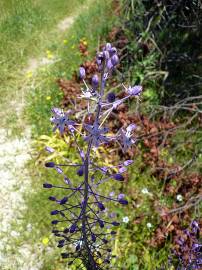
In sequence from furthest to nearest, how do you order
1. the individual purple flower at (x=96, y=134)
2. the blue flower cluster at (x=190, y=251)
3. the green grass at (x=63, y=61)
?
the green grass at (x=63, y=61) → the blue flower cluster at (x=190, y=251) → the individual purple flower at (x=96, y=134)

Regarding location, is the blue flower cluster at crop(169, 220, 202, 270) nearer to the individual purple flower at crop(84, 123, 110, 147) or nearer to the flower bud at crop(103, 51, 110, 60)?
the individual purple flower at crop(84, 123, 110, 147)

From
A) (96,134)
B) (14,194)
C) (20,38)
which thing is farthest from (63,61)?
(96,134)

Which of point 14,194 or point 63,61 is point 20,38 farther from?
point 14,194

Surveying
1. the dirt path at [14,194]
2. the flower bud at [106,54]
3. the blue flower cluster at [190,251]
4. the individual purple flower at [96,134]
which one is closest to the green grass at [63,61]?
the dirt path at [14,194]

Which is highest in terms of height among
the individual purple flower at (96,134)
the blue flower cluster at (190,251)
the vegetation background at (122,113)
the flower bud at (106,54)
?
the vegetation background at (122,113)

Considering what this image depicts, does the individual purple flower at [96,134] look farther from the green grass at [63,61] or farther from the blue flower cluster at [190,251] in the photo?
the green grass at [63,61]

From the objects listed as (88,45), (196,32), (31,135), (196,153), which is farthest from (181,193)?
(88,45)

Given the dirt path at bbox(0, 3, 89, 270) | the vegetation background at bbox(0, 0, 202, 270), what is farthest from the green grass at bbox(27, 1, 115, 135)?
the dirt path at bbox(0, 3, 89, 270)

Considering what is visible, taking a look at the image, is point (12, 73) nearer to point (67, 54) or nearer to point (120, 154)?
point (67, 54)
